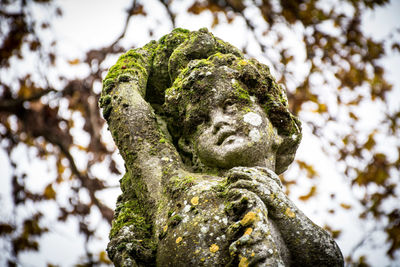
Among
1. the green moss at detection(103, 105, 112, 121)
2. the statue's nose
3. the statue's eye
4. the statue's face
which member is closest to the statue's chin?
the statue's face

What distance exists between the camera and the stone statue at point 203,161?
1.87m

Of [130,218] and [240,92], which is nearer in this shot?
[130,218]

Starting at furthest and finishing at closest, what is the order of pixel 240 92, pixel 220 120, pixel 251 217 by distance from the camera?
1. pixel 240 92
2. pixel 220 120
3. pixel 251 217

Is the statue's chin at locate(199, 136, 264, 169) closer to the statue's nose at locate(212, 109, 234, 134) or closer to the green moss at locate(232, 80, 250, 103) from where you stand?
the statue's nose at locate(212, 109, 234, 134)

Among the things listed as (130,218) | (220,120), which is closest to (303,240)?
(220,120)

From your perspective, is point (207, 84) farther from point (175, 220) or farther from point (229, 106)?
point (175, 220)

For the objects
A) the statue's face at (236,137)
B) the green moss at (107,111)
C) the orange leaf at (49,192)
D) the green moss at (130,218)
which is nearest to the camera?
the green moss at (130,218)

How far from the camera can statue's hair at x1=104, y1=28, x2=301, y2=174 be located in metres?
2.55

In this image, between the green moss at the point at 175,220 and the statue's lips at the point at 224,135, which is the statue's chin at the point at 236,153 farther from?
the green moss at the point at 175,220

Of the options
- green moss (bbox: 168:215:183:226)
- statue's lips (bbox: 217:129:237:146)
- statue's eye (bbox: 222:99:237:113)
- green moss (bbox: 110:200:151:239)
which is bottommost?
green moss (bbox: 110:200:151:239)

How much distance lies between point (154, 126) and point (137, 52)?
973 mm

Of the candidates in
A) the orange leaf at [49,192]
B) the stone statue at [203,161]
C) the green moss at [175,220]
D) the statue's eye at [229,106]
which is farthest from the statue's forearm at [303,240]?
the orange leaf at [49,192]

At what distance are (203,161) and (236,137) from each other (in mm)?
340

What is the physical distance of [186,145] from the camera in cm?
269
